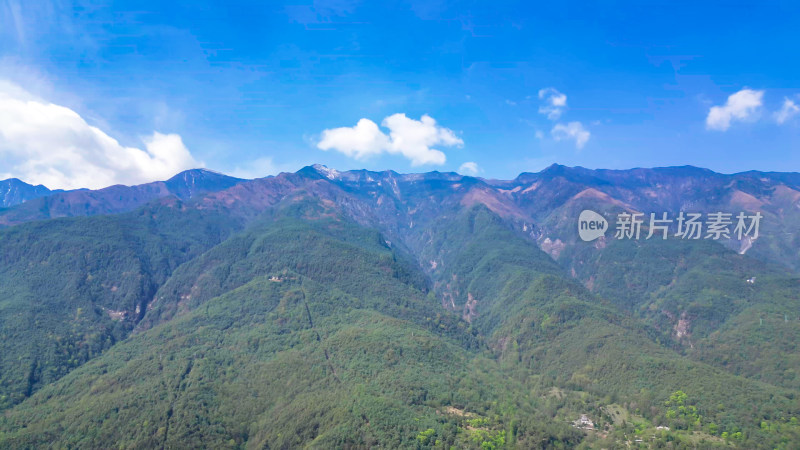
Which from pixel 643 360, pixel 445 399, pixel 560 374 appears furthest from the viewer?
pixel 560 374

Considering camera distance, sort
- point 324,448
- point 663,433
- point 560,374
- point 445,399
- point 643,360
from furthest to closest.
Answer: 1. point 560,374
2. point 643,360
3. point 445,399
4. point 663,433
5. point 324,448

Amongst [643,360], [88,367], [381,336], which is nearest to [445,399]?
[381,336]

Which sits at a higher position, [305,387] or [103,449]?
[305,387]

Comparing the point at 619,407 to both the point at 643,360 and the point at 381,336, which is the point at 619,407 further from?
the point at 381,336

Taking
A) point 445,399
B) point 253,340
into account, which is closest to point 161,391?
point 253,340

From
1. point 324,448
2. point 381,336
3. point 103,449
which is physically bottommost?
point 103,449

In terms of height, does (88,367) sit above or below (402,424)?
below

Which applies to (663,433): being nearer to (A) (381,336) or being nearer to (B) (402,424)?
(B) (402,424)

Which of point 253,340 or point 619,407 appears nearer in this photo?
point 619,407

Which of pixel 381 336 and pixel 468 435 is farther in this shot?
pixel 381 336
